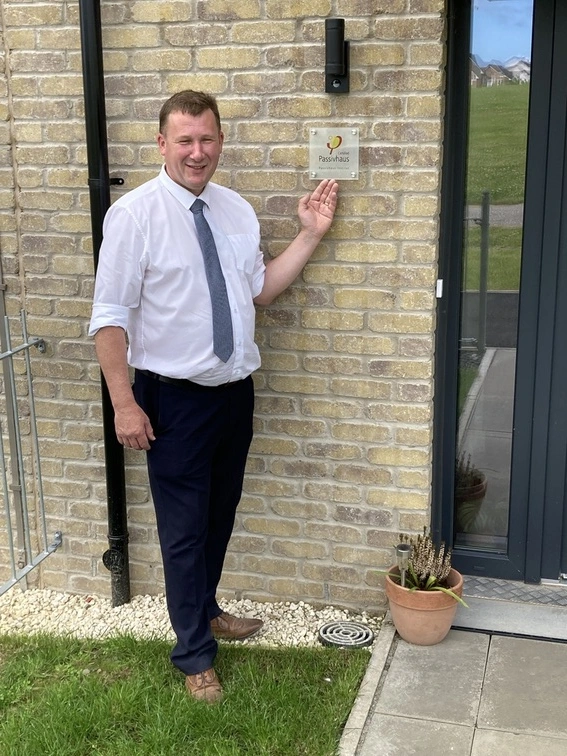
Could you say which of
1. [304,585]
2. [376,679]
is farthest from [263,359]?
[376,679]

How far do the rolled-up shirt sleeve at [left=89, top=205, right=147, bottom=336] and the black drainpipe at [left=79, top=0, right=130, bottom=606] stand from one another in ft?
1.71

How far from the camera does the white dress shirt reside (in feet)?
9.91

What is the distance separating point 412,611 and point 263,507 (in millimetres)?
776

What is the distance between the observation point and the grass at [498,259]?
3535 mm

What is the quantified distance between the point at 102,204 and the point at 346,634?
1932 millimetres

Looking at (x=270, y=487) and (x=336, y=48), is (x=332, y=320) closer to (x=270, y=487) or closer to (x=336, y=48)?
(x=270, y=487)

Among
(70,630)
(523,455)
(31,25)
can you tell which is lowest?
(70,630)

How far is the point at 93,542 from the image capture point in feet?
13.1

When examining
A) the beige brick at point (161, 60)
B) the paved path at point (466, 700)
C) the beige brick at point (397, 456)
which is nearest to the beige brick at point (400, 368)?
the beige brick at point (397, 456)

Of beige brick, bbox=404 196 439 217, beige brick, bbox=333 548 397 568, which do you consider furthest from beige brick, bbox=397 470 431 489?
beige brick, bbox=404 196 439 217

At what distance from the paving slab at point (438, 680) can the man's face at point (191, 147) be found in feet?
6.09

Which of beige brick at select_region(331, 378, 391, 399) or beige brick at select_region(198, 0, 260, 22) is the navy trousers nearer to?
beige brick at select_region(331, 378, 391, 399)

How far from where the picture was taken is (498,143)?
347cm

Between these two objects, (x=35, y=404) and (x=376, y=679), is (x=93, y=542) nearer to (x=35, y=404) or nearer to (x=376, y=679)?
(x=35, y=404)
